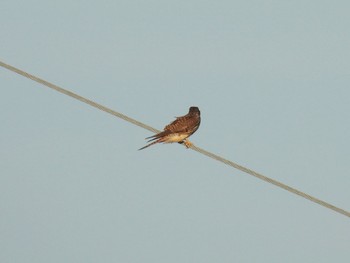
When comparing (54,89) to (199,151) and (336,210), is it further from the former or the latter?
(336,210)

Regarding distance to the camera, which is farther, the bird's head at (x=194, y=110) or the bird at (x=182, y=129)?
the bird's head at (x=194, y=110)

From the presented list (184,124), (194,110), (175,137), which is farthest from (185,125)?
(194,110)

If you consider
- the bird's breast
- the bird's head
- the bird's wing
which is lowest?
the bird's breast

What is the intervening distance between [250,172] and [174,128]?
8954 mm

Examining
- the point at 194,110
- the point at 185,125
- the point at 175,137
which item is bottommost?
the point at 175,137

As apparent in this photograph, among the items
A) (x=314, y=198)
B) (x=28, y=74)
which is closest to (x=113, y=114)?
(x=28, y=74)

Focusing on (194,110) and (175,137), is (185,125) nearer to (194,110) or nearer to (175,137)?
(175,137)

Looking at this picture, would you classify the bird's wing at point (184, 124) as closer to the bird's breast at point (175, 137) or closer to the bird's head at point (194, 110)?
the bird's breast at point (175, 137)

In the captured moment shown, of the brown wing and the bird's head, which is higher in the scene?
the bird's head

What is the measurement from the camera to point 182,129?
74.8 ft

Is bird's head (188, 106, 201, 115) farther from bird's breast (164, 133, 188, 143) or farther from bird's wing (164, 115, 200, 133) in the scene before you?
bird's breast (164, 133, 188, 143)

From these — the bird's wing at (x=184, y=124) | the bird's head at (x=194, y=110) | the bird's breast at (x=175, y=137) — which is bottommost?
the bird's breast at (x=175, y=137)

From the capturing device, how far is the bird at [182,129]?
21969 millimetres

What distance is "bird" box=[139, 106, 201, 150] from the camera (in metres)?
22.0
